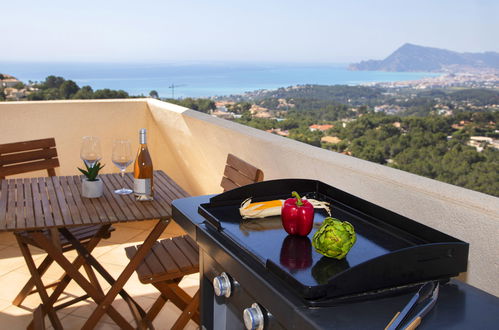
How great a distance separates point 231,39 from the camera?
1883 centimetres

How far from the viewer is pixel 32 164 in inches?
120

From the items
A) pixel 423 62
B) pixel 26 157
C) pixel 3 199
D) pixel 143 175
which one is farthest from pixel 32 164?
pixel 423 62

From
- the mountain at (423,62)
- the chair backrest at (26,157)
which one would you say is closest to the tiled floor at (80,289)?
the chair backrest at (26,157)

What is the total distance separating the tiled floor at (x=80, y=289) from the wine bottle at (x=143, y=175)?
2.51ft

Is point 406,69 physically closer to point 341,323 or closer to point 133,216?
point 133,216

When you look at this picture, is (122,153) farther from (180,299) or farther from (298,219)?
(298,219)

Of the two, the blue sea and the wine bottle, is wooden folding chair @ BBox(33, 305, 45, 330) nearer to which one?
the wine bottle

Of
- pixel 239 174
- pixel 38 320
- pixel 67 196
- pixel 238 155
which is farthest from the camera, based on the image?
pixel 238 155

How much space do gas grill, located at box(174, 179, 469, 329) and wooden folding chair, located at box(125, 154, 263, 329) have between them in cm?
79

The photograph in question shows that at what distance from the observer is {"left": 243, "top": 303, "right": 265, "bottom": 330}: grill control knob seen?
989mm

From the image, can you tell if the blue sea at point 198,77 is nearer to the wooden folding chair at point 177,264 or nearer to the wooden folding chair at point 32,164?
the wooden folding chair at point 32,164

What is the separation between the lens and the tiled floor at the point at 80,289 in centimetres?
265

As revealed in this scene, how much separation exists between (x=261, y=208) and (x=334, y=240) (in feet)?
0.99

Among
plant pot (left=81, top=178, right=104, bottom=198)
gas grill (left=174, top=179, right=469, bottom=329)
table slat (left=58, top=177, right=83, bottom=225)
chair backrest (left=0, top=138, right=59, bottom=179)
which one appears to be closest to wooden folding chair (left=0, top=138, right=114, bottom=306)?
chair backrest (left=0, top=138, right=59, bottom=179)
